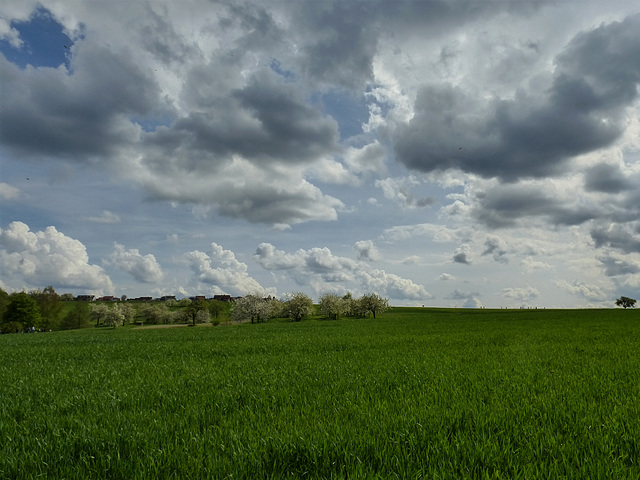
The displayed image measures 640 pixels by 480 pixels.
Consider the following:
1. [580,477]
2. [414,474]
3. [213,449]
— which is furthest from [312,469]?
[580,477]

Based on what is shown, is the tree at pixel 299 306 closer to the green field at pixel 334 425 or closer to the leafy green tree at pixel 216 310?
the leafy green tree at pixel 216 310

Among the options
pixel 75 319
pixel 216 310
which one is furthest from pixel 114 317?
pixel 216 310

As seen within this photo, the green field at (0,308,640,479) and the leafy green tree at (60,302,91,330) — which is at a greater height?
the green field at (0,308,640,479)

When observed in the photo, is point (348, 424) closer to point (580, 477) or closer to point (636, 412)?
point (580, 477)

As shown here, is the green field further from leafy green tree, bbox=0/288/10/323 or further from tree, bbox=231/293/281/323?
leafy green tree, bbox=0/288/10/323

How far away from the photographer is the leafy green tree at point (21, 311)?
94500 mm

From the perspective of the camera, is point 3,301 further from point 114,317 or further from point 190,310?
point 190,310

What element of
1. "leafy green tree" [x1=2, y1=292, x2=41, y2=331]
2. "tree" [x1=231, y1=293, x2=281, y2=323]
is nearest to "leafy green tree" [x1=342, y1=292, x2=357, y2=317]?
"tree" [x1=231, y1=293, x2=281, y2=323]

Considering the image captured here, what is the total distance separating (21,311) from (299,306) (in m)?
75.3

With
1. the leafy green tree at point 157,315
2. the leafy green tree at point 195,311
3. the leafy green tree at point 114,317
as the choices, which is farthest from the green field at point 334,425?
the leafy green tree at point 157,315

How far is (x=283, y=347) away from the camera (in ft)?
68.3

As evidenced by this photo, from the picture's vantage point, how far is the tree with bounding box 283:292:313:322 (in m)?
112

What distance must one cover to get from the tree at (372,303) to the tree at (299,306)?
18738 mm

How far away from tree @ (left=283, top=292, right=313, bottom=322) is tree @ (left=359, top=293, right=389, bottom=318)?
18.7 metres
